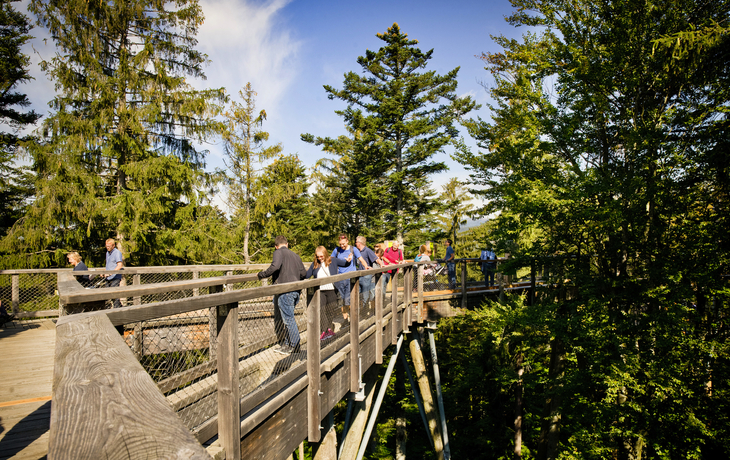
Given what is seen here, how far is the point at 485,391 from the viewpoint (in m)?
17.1

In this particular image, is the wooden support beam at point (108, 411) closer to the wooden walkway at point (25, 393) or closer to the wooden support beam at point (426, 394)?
the wooden walkway at point (25, 393)

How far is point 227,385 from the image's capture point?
221 centimetres

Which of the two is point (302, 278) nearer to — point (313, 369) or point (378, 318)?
point (378, 318)

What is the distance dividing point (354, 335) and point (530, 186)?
6.30m

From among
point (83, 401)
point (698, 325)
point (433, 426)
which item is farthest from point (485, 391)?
point (83, 401)

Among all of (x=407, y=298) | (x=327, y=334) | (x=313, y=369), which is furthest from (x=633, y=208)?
(x=313, y=369)

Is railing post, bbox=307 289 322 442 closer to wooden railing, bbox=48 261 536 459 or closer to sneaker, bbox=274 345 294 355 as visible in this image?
wooden railing, bbox=48 261 536 459

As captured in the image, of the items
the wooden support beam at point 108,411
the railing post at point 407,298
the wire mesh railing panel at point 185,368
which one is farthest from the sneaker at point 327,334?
the railing post at point 407,298

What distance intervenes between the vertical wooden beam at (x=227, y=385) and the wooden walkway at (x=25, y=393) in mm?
2280

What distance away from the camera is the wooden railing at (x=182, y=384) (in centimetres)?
79

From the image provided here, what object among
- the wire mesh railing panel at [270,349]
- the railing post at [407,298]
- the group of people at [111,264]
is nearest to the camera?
the wire mesh railing panel at [270,349]

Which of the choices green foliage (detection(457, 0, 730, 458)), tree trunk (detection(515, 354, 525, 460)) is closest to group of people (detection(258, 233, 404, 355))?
green foliage (detection(457, 0, 730, 458))

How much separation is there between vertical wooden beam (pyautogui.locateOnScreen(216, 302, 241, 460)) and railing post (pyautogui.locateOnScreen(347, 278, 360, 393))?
2.30m

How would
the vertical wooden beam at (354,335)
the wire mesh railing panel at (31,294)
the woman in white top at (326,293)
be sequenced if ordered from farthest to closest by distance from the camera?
1. the wire mesh railing panel at (31,294)
2. the vertical wooden beam at (354,335)
3. the woman in white top at (326,293)
